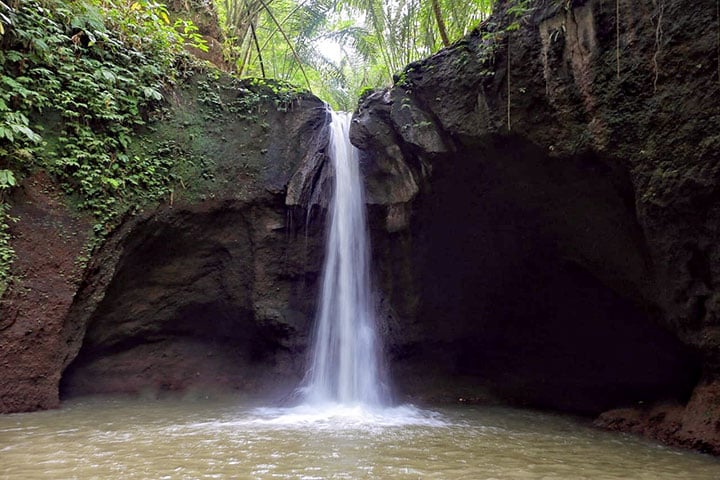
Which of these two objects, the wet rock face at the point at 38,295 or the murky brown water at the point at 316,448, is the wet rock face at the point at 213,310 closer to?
the wet rock face at the point at 38,295

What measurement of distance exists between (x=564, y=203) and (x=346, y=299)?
13.4 ft

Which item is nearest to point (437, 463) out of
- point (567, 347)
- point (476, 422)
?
point (476, 422)

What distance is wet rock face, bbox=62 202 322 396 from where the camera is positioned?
803cm

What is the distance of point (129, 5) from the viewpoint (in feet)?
26.8

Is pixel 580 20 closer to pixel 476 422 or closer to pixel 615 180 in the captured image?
pixel 615 180

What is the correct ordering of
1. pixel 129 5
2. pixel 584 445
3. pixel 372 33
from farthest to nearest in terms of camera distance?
pixel 372 33
pixel 129 5
pixel 584 445

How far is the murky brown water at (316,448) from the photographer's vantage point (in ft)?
12.4

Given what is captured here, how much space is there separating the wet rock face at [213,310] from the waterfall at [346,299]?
330 millimetres

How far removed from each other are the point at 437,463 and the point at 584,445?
6.91 ft

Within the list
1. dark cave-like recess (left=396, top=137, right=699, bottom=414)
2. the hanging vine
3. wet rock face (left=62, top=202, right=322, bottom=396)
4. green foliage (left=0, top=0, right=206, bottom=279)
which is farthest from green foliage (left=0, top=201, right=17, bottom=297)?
the hanging vine

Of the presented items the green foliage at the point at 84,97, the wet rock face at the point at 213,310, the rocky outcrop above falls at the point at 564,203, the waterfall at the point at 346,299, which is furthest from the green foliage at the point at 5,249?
the rocky outcrop above falls at the point at 564,203

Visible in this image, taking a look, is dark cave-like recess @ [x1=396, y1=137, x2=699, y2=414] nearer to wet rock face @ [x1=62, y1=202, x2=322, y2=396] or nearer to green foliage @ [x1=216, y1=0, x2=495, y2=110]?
wet rock face @ [x1=62, y1=202, x2=322, y2=396]

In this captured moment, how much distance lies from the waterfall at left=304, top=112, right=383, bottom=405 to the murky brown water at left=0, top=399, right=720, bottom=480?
1362 millimetres

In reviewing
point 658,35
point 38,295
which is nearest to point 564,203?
point 658,35
